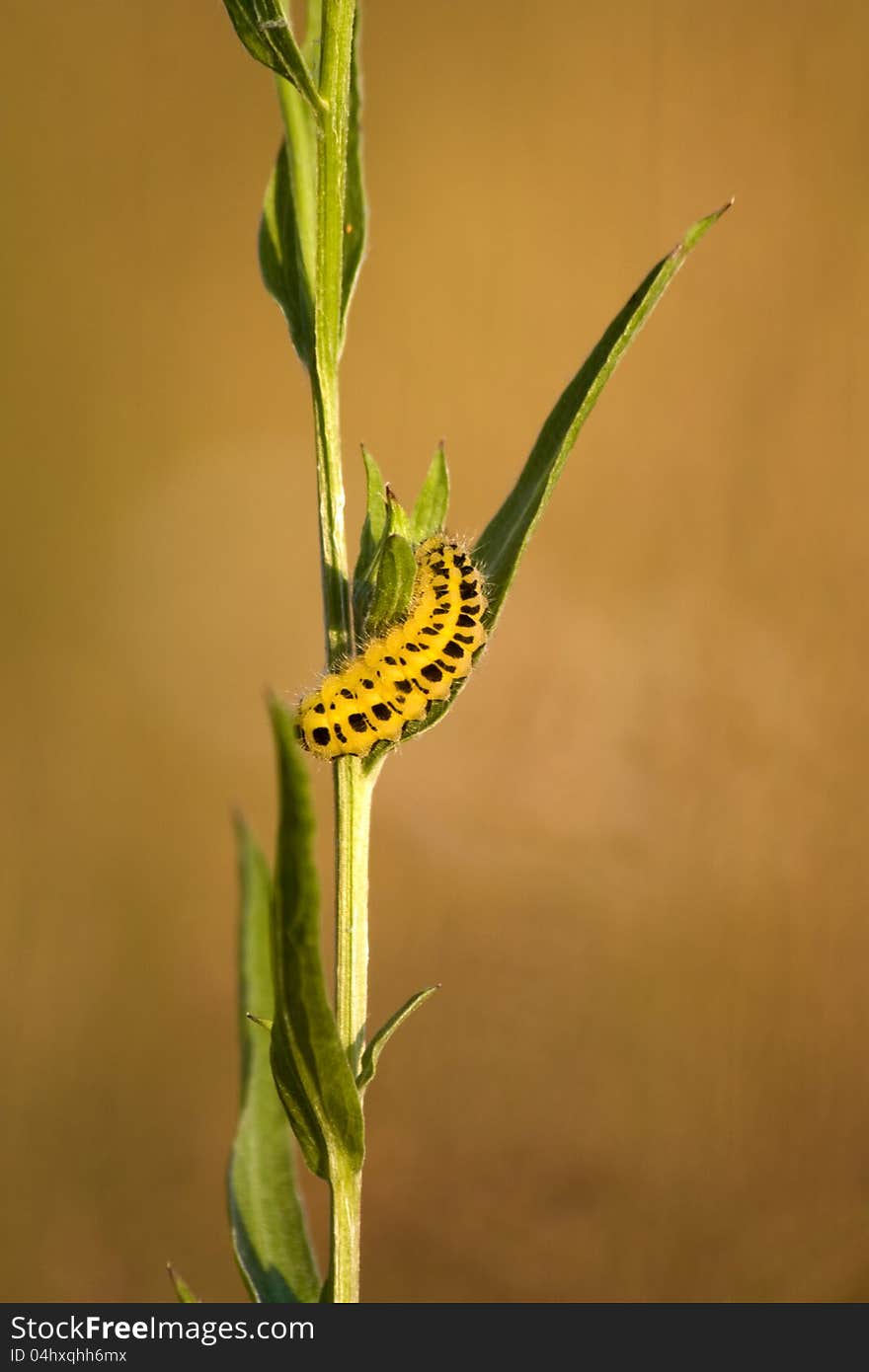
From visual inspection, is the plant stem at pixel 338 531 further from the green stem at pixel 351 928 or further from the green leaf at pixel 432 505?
the green leaf at pixel 432 505

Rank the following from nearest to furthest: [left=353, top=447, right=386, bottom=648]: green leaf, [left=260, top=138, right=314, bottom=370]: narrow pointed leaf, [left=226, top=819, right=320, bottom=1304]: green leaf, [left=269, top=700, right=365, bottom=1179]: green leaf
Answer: [left=269, top=700, right=365, bottom=1179]: green leaf → [left=353, top=447, right=386, bottom=648]: green leaf → [left=260, top=138, right=314, bottom=370]: narrow pointed leaf → [left=226, top=819, right=320, bottom=1304]: green leaf

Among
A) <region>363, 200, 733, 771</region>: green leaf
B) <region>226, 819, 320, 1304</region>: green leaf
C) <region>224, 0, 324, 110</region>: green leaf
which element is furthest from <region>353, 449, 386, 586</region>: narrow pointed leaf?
<region>226, 819, 320, 1304</region>: green leaf

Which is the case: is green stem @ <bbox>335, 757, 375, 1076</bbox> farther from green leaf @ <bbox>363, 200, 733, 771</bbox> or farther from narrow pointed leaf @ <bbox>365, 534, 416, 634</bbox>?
narrow pointed leaf @ <bbox>365, 534, 416, 634</bbox>

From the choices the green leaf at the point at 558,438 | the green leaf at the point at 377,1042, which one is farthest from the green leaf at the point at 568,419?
the green leaf at the point at 377,1042

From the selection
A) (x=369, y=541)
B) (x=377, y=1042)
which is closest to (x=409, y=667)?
(x=369, y=541)

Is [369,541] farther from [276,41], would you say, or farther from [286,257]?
[276,41]
